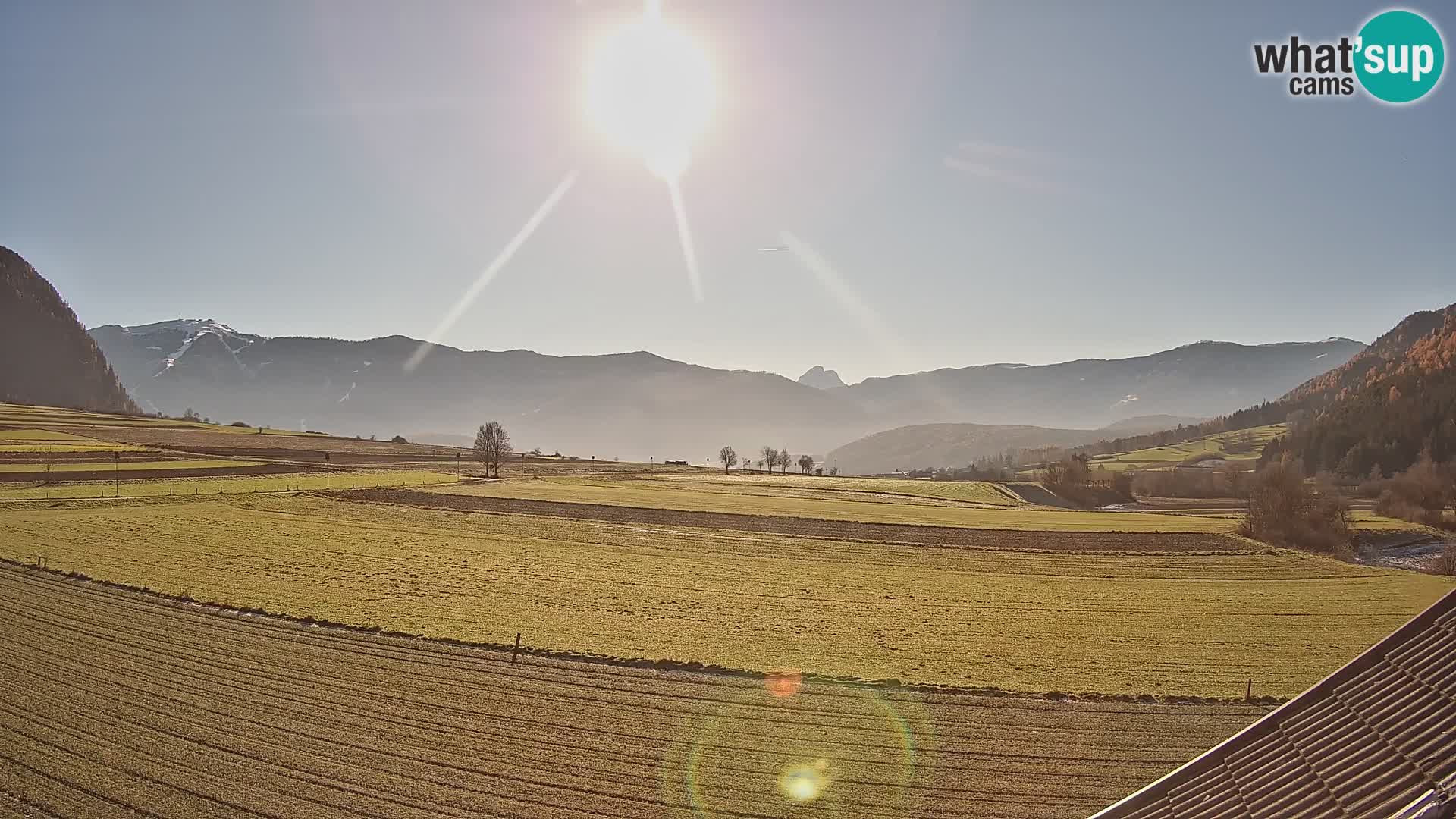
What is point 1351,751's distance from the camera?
627 cm

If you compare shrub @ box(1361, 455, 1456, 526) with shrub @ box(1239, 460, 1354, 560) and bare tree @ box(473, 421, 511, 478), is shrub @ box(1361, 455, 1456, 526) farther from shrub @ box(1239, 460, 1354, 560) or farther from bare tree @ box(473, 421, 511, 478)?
bare tree @ box(473, 421, 511, 478)

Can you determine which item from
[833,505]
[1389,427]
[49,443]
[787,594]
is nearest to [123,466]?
[49,443]

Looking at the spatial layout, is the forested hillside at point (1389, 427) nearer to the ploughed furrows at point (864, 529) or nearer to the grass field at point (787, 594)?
the ploughed furrows at point (864, 529)

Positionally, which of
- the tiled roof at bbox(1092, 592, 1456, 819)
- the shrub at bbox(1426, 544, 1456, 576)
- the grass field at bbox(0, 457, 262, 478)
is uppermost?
the tiled roof at bbox(1092, 592, 1456, 819)

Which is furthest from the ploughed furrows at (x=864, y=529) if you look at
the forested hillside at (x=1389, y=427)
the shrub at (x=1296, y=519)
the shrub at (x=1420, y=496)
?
the forested hillside at (x=1389, y=427)

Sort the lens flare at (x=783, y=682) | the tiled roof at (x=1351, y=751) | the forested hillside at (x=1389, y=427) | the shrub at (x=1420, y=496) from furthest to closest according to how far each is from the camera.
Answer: the forested hillside at (x=1389, y=427), the shrub at (x=1420, y=496), the lens flare at (x=783, y=682), the tiled roof at (x=1351, y=751)

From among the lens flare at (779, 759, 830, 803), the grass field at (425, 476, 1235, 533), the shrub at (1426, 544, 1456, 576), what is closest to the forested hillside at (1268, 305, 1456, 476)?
the grass field at (425, 476, 1235, 533)

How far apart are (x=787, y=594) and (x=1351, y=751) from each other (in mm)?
→ 33395

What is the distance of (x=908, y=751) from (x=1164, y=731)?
7.68 m

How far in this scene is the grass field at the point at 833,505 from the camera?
77.3 metres

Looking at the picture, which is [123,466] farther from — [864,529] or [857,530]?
[864,529]

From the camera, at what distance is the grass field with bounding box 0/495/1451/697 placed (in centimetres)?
2736

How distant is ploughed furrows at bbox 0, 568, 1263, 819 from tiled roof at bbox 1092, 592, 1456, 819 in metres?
10.1

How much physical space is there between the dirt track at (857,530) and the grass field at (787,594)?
4.80 meters
